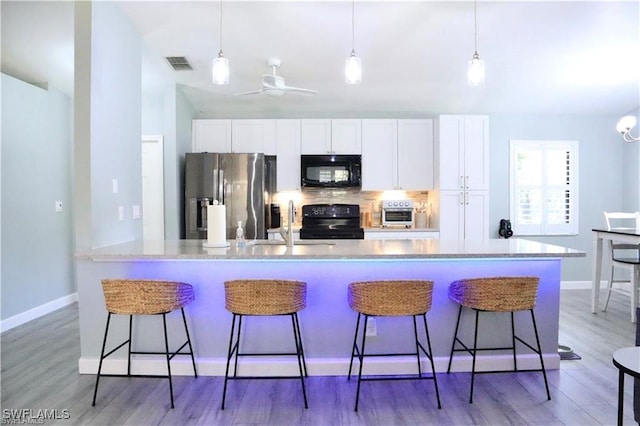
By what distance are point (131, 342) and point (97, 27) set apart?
2171 millimetres

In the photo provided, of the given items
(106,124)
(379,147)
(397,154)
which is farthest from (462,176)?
(106,124)

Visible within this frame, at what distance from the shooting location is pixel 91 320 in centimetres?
275

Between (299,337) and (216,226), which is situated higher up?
(216,226)

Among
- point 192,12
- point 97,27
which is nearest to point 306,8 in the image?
point 192,12

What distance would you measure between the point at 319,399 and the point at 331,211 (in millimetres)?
2907

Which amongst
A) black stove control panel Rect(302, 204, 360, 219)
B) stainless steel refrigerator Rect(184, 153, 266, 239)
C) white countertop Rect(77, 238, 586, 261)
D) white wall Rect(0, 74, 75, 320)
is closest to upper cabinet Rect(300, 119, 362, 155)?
black stove control panel Rect(302, 204, 360, 219)

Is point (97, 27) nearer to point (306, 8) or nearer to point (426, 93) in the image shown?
point (306, 8)

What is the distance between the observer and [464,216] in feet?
16.0

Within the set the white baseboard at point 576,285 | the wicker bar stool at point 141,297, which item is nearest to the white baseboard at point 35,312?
the wicker bar stool at point 141,297

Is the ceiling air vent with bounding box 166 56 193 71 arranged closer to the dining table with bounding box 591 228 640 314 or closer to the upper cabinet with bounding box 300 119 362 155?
the upper cabinet with bounding box 300 119 362 155

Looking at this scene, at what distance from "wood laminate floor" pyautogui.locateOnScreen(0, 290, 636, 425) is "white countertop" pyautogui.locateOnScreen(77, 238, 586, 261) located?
2.73 feet

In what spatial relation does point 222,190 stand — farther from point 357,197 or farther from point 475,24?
point 475,24

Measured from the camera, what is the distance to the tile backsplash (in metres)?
5.30

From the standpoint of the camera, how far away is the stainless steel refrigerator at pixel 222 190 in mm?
4570
